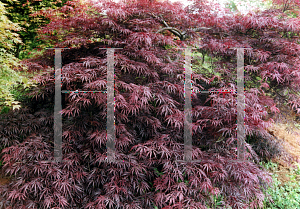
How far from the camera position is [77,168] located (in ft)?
6.73

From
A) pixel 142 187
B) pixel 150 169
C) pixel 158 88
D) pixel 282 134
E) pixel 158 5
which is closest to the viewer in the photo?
pixel 142 187

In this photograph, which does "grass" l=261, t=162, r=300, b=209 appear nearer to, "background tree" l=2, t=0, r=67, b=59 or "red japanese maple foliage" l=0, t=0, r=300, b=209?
"red japanese maple foliage" l=0, t=0, r=300, b=209

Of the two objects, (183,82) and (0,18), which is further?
(183,82)

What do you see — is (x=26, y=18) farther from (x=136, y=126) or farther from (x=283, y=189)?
(x=283, y=189)

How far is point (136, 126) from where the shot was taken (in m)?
2.40

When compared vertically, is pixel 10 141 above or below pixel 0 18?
below

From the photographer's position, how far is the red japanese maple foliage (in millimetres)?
1933

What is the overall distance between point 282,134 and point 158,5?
343cm

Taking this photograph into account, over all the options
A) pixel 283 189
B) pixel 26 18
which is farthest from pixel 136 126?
pixel 26 18

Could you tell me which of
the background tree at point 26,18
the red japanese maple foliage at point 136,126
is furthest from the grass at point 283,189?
the background tree at point 26,18

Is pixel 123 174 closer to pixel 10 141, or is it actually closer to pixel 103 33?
pixel 10 141

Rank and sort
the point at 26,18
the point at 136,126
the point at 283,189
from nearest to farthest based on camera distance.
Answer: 1. the point at 136,126
2. the point at 283,189
3. the point at 26,18

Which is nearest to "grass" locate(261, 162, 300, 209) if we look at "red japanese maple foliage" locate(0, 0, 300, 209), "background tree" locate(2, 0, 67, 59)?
"red japanese maple foliage" locate(0, 0, 300, 209)

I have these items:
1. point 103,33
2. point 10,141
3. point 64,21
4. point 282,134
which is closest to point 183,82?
point 103,33
